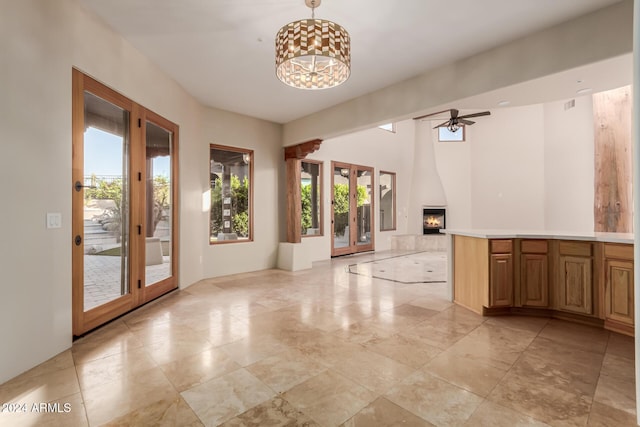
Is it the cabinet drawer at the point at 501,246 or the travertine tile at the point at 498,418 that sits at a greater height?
the cabinet drawer at the point at 501,246

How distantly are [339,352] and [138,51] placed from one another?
4.08 metres

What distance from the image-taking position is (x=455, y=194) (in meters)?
9.77

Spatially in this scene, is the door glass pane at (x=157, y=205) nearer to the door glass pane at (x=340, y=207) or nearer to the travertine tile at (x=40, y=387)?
the travertine tile at (x=40, y=387)

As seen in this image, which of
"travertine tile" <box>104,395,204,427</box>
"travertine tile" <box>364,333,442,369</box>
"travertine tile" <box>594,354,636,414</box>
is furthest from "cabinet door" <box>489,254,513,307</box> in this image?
"travertine tile" <box>104,395,204,427</box>

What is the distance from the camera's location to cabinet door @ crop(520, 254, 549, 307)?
3.50m

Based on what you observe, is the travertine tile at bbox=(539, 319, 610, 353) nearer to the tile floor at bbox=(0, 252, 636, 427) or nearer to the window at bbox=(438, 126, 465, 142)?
the tile floor at bbox=(0, 252, 636, 427)

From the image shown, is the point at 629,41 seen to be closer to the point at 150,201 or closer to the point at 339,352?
the point at 339,352

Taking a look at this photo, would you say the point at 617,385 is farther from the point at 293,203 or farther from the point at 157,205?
the point at 293,203

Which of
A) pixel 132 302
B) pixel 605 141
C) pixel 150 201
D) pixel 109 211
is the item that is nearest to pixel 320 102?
pixel 150 201

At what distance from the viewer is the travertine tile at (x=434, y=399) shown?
1.79 meters

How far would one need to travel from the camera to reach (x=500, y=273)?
11.5ft

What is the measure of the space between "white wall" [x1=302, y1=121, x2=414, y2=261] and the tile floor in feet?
11.6

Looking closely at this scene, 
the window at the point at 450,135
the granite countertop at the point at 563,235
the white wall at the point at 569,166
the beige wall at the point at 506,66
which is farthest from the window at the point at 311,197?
the white wall at the point at 569,166

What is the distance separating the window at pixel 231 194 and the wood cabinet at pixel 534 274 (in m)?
4.68
